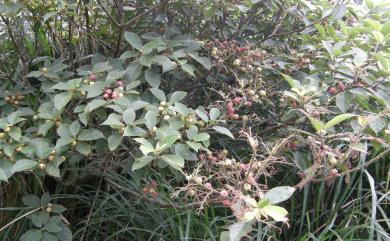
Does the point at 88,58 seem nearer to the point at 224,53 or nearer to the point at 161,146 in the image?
the point at 224,53

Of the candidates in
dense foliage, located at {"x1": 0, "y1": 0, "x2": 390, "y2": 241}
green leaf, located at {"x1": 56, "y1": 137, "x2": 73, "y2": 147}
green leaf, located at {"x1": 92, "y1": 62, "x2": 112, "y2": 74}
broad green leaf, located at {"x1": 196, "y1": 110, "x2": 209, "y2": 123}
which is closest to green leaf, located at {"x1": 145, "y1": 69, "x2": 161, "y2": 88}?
dense foliage, located at {"x1": 0, "y1": 0, "x2": 390, "y2": 241}

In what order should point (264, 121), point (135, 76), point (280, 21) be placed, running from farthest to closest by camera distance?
point (280, 21) < point (264, 121) < point (135, 76)

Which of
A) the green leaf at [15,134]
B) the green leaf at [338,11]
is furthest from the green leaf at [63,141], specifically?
the green leaf at [338,11]

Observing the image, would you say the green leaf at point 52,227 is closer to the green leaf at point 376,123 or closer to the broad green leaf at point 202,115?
the broad green leaf at point 202,115

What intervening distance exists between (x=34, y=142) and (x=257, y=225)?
924mm

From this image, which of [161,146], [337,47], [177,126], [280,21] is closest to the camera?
[161,146]

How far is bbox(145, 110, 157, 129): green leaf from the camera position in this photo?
1.38 meters

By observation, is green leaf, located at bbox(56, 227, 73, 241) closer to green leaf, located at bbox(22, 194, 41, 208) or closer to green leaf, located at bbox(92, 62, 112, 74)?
green leaf, located at bbox(22, 194, 41, 208)

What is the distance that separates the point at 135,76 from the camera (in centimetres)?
167

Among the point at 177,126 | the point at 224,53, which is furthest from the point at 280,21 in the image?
the point at 177,126

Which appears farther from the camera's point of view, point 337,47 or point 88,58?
point 88,58

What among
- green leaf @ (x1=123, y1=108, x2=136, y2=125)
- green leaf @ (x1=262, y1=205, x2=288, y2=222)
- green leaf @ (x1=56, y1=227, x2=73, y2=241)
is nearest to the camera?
green leaf @ (x1=262, y1=205, x2=288, y2=222)

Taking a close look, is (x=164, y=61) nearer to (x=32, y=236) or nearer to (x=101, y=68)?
(x=101, y=68)

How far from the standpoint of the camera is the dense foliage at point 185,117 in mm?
1473
